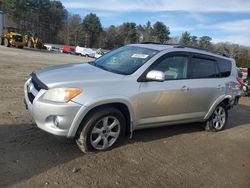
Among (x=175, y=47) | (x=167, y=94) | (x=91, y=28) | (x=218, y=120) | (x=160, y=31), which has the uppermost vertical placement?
(x=160, y=31)

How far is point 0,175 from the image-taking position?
15.0 feet

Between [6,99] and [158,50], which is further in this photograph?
[6,99]

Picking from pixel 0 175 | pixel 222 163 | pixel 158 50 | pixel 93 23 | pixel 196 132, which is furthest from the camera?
pixel 93 23

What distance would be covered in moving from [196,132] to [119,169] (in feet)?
9.84

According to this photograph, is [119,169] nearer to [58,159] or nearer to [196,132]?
[58,159]

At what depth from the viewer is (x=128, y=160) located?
550 centimetres

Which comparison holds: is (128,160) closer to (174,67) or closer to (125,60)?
(125,60)

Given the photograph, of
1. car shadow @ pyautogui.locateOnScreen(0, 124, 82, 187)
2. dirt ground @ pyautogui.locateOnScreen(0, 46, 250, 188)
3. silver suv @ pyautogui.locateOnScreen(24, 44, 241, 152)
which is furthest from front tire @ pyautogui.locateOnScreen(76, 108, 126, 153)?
car shadow @ pyautogui.locateOnScreen(0, 124, 82, 187)

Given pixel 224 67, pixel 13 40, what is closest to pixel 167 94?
pixel 224 67

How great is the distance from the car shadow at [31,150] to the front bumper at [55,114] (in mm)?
298

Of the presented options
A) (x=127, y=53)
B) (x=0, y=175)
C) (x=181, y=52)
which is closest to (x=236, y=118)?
(x=181, y=52)

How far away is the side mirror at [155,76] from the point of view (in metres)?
5.84

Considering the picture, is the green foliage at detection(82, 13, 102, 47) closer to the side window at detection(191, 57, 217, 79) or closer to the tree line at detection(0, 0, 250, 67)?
the tree line at detection(0, 0, 250, 67)

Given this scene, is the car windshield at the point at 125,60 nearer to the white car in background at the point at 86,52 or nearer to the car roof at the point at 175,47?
the car roof at the point at 175,47
